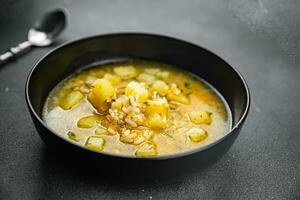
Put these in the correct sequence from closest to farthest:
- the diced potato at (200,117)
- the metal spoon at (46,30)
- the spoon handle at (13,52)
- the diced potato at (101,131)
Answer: the diced potato at (101,131) < the diced potato at (200,117) < the spoon handle at (13,52) < the metal spoon at (46,30)

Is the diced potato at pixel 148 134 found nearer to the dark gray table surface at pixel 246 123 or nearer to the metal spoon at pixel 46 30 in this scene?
the dark gray table surface at pixel 246 123

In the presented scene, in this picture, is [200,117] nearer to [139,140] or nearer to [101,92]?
[139,140]

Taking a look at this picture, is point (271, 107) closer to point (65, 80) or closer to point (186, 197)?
point (186, 197)

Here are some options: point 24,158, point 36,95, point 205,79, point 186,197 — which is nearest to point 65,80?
point 36,95

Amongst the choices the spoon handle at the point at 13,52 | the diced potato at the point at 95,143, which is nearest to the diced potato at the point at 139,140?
the diced potato at the point at 95,143

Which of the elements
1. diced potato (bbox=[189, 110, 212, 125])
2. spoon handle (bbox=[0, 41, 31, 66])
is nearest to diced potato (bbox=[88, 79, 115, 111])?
diced potato (bbox=[189, 110, 212, 125])

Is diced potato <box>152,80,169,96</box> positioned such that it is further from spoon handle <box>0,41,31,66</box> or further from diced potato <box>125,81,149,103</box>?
spoon handle <box>0,41,31,66</box>
